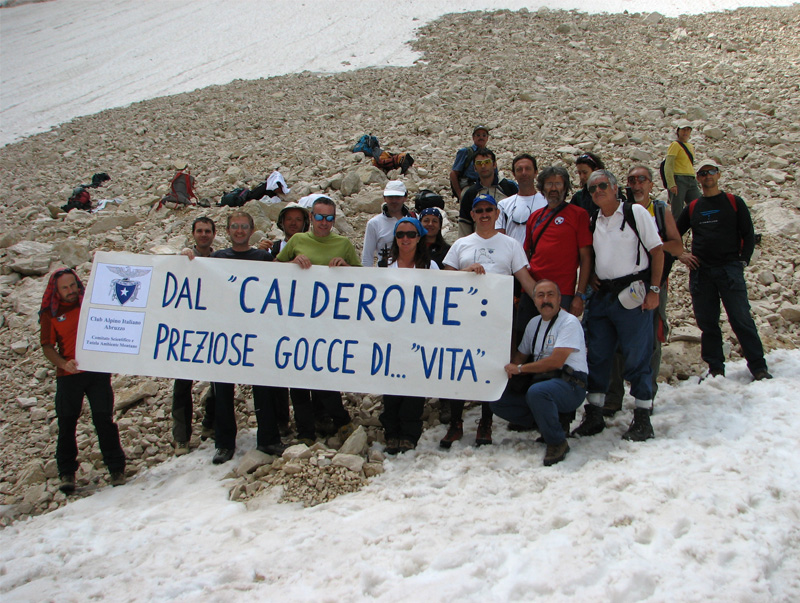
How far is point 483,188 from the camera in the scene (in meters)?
5.96

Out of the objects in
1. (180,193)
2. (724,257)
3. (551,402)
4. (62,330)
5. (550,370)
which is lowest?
(551,402)

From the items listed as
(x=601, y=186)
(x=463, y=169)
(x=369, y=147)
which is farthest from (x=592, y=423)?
(x=369, y=147)

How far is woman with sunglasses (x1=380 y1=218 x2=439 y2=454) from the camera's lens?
15.6ft

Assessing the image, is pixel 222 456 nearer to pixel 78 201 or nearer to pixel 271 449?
pixel 271 449

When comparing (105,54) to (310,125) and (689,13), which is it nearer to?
(310,125)

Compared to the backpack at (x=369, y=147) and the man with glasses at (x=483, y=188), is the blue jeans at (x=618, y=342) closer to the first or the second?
the man with glasses at (x=483, y=188)

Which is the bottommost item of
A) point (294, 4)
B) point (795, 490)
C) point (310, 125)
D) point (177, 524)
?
point (177, 524)

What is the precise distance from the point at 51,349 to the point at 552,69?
757 inches

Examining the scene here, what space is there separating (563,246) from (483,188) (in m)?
1.55

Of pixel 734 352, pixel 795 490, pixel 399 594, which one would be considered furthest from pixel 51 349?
pixel 734 352

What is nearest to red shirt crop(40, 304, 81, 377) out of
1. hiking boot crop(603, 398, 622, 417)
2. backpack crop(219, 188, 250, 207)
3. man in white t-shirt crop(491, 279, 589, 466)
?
man in white t-shirt crop(491, 279, 589, 466)

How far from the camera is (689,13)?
28578mm

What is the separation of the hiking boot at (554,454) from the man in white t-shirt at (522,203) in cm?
174

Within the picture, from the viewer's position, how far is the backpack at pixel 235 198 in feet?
33.6
